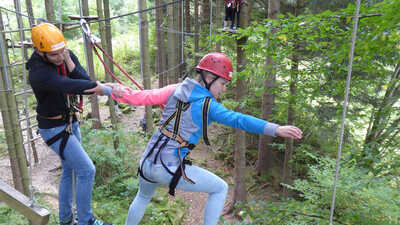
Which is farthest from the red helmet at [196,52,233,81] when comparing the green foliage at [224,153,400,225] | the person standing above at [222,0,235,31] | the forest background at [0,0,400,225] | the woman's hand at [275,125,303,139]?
the person standing above at [222,0,235,31]

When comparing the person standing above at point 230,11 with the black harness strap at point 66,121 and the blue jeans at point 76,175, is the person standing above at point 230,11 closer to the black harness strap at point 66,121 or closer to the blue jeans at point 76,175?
the black harness strap at point 66,121

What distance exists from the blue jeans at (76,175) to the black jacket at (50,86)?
13 cm

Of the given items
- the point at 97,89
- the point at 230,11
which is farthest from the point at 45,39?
the point at 230,11

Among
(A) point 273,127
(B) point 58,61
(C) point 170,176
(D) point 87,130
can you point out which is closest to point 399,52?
(A) point 273,127

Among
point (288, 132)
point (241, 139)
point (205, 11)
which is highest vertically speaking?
point (205, 11)

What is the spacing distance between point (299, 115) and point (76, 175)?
6.46 metres

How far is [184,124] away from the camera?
1.95 meters

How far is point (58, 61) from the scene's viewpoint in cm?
209

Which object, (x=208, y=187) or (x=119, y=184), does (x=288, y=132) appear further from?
(x=119, y=184)

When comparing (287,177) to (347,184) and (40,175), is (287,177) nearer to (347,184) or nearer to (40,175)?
(347,184)

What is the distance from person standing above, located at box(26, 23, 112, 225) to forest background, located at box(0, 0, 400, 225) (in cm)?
172

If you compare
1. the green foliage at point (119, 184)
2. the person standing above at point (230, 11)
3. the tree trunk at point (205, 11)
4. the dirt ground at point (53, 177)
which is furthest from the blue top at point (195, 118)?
the tree trunk at point (205, 11)

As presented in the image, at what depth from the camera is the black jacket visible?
1.94 meters

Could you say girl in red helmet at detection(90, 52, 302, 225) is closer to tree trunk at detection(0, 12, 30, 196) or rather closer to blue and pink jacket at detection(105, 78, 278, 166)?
blue and pink jacket at detection(105, 78, 278, 166)
